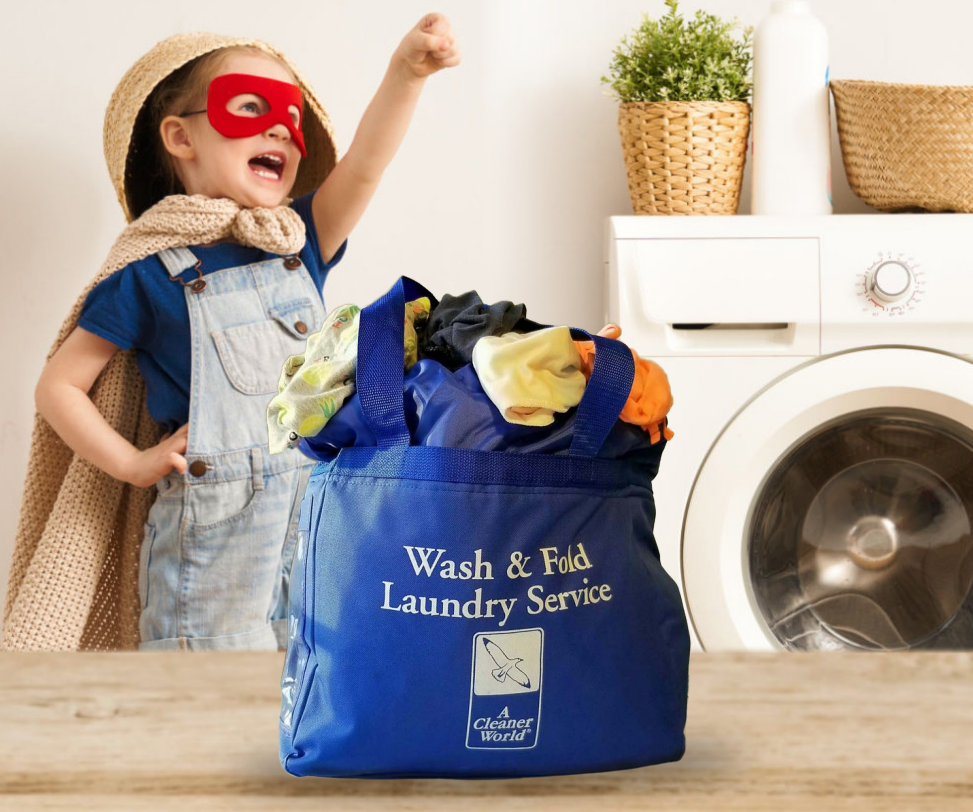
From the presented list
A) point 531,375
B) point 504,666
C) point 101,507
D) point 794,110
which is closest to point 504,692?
point 504,666

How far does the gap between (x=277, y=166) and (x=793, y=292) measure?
644 millimetres

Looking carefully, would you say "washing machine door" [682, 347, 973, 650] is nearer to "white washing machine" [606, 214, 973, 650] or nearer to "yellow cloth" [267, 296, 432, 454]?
"white washing machine" [606, 214, 973, 650]

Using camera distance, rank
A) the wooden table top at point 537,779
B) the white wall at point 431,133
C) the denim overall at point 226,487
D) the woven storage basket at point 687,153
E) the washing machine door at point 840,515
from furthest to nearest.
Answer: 1. the white wall at point 431,133
2. the woven storage basket at point 687,153
3. the washing machine door at point 840,515
4. the denim overall at point 226,487
5. the wooden table top at point 537,779

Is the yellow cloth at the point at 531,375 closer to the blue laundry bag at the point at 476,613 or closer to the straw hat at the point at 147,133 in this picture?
the blue laundry bag at the point at 476,613

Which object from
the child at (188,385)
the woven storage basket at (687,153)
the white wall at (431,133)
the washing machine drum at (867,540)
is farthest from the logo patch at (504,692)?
the white wall at (431,133)

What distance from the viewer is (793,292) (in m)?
1.27

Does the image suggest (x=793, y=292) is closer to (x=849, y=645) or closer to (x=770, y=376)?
(x=770, y=376)

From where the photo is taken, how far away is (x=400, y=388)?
54 cm

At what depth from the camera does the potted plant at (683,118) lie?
4.47 feet

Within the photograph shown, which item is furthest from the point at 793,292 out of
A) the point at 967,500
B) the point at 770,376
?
the point at 967,500

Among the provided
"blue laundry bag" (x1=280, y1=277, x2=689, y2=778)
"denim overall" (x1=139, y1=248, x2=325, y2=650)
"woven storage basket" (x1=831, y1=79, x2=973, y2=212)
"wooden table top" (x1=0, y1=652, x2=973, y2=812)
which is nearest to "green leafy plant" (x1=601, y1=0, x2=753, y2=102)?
"woven storage basket" (x1=831, y1=79, x2=973, y2=212)

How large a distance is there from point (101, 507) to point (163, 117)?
474 millimetres

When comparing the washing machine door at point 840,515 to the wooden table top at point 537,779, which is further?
the washing machine door at point 840,515

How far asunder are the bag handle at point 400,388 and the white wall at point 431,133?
101 cm
